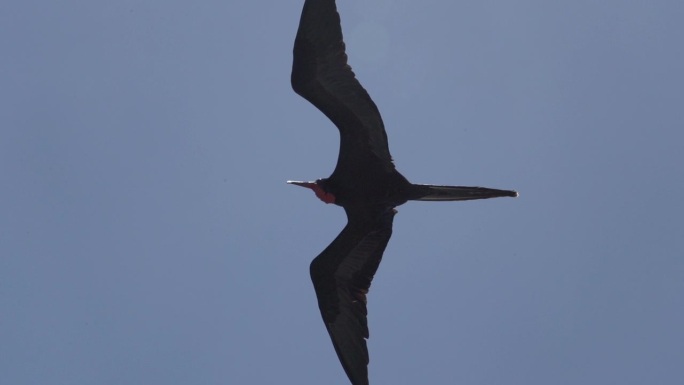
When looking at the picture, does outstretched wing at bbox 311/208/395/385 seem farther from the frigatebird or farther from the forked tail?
the forked tail

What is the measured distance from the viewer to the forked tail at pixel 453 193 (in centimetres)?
1079

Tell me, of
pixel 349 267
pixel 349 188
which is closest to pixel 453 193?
pixel 349 188

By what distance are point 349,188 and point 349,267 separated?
3.58 feet

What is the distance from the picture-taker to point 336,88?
1096 centimetres

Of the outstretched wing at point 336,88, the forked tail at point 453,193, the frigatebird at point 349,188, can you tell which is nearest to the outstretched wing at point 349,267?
the frigatebird at point 349,188

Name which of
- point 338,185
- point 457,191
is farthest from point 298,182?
point 457,191

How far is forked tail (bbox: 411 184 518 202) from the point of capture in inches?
425

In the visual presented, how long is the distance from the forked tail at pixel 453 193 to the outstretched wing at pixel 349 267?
0.71 meters

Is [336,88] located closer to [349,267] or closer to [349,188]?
[349,188]

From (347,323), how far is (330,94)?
10.00 ft

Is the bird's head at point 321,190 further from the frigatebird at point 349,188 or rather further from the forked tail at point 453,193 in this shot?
the forked tail at point 453,193

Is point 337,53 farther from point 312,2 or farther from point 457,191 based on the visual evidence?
point 457,191

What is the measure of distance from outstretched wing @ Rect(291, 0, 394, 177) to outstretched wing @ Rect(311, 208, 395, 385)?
2.87 feet

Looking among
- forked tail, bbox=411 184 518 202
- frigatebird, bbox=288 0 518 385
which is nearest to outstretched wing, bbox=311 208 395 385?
frigatebird, bbox=288 0 518 385
